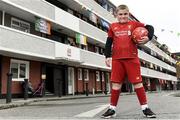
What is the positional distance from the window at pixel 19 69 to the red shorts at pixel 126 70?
1763 cm

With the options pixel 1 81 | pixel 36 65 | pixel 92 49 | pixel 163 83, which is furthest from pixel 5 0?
pixel 163 83

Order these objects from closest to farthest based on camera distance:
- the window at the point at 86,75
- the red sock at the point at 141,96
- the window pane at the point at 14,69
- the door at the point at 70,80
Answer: the red sock at the point at 141,96, the window pane at the point at 14,69, the door at the point at 70,80, the window at the point at 86,75

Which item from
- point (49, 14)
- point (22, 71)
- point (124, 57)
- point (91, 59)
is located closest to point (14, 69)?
point (22, 71)

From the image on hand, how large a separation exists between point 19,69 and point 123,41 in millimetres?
18330

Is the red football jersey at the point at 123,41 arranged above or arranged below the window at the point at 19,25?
below

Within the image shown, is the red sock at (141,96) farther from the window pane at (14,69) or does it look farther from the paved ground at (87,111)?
the window pane at (14,69)

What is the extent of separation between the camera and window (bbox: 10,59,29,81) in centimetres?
2347

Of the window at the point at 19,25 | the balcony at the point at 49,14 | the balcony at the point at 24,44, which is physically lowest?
A: the balcony at the point at 24,44

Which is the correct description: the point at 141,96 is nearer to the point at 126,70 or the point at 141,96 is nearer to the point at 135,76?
the point at 135,76

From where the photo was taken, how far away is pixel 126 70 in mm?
6570

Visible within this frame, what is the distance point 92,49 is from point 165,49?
165 feet

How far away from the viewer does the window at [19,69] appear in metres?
23.5

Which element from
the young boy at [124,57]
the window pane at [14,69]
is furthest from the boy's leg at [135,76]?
the window pane at [14,69]

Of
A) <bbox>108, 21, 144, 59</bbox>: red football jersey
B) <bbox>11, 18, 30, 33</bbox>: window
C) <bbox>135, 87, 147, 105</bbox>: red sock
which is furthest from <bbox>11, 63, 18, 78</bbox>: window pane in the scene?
<bbox>135, 87, 147, 105</bbox>: red sock
